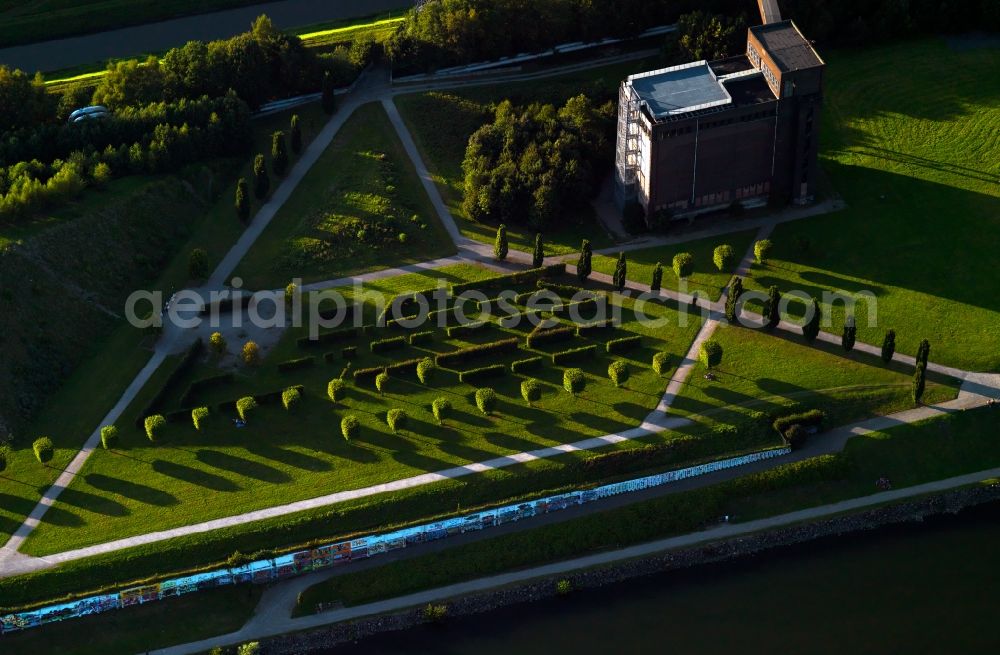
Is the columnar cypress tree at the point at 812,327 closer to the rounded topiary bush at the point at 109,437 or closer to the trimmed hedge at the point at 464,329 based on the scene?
the trimmed hedge at the point at 464,329

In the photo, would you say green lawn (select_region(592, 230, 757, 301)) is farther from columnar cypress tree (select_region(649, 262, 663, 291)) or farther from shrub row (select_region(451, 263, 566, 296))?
shrub row (select_region(451, 263, 566, 296))

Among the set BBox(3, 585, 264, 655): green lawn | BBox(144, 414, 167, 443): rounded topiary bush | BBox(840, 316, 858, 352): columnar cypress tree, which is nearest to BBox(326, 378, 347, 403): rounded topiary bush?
BBox(144, 414, 167, 443): rounded topiary bush

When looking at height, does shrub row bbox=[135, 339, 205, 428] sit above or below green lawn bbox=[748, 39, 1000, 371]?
below

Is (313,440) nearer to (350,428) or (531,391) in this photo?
(350,428)

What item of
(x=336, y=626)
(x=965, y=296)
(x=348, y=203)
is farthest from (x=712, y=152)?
(x=336, y=626)

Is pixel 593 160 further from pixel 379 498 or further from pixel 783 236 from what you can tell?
pixel 379 498

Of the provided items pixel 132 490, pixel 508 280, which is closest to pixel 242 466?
pixel 132 490
